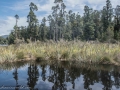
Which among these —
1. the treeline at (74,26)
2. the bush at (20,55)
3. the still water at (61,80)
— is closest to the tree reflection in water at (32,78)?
the still water at (61,80)

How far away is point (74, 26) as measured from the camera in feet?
202

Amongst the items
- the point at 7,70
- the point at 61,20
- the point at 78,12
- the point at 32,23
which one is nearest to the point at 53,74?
the point at 7,70

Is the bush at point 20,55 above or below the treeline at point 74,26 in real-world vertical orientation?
below

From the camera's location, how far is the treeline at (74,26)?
1751 inches

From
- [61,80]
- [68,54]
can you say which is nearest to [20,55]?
[68,54]

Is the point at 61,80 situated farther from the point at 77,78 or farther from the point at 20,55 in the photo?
the point at 20,55

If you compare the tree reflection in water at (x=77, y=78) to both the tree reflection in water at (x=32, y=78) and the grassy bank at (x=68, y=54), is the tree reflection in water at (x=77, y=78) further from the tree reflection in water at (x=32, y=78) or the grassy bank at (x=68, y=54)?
the grassy bank at (x=68, y=54)

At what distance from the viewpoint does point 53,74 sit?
720cm

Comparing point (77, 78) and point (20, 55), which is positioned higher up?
point (20, 55)

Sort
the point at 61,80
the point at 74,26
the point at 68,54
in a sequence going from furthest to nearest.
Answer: the point at 74,26 < the point at 68,54 < the point at 61,80

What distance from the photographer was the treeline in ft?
146

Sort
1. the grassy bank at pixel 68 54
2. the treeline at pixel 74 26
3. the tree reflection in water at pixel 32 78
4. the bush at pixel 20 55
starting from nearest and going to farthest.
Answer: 1. the tree reflection in water at pixel 32 78
2. the grassy bank at pixel 68 54
3. the bush at pixel 20 55
4. the treeline at pixel 74 26

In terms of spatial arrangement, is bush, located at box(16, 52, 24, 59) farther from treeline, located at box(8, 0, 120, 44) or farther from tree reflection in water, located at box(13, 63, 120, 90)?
treeline, located at box(8, 0, 120, 44)

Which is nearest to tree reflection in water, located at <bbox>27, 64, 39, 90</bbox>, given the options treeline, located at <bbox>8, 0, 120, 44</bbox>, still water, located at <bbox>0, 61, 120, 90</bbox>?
still water, located at <bbox>0, 61, 120, 90</bbox>
